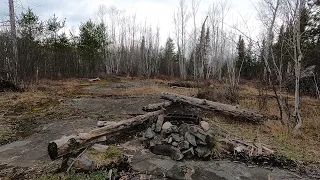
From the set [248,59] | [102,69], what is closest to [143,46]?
[102,69]

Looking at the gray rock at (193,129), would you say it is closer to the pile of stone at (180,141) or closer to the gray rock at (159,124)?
the pile of stone at (180,141)

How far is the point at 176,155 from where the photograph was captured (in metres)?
4.75

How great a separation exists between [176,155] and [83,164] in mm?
1776

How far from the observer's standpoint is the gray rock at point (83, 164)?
3.94m

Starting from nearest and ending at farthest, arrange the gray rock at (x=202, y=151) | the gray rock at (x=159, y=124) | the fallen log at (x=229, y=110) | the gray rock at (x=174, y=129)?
the gray rock at (x=202, y=151)
the gray rock at (x=174, y=129)
the gray rock at (x=159, y=124)
the fallen log at (x=229, y=110)

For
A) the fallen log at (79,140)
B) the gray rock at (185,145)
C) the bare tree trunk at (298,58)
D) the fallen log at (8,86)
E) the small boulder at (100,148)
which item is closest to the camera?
→ the fallen log at (79,140)

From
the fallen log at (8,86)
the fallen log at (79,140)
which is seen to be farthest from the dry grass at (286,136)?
the fallen log at (8,86)

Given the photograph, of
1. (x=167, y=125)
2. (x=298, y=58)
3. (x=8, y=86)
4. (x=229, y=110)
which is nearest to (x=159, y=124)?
(x=167, y=125)

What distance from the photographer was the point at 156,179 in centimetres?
392

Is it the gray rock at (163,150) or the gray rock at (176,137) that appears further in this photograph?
the gray rock at (176,137)

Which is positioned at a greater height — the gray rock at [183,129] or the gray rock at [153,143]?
the gray rock at [183,129]

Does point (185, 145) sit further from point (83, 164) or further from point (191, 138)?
point (83, 164)

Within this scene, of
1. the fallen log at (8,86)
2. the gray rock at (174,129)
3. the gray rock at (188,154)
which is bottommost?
the gray rock at (188,154)

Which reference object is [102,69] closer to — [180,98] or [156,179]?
[180,98]
